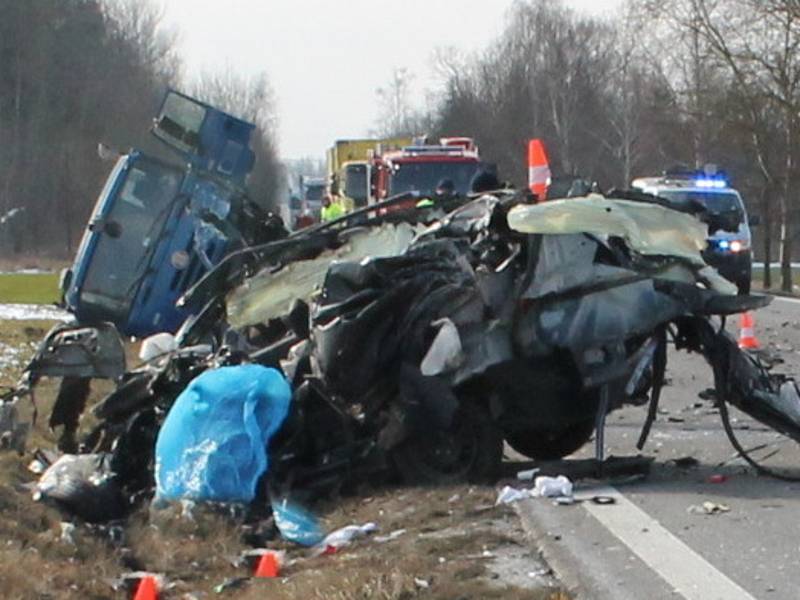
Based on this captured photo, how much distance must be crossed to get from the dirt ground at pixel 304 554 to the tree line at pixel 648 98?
1368 cm

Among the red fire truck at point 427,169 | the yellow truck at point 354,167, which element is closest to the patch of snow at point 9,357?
Result: the red fire truck at point 427,169

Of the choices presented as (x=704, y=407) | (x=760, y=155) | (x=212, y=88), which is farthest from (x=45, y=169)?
(x=704, y=407)

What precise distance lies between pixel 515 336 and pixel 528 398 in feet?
1.49

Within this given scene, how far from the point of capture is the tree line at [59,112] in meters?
75.6

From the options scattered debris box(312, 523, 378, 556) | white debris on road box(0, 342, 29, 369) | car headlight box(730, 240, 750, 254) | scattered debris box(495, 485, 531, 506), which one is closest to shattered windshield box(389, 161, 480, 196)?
car headlight box(730, 240, 750, 254)

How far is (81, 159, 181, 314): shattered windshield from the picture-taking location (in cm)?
1770

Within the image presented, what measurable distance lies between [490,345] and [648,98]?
53.3m

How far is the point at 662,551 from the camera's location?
7367 millimetres

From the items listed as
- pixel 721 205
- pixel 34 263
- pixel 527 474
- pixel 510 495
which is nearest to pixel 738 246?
pixel 721 205

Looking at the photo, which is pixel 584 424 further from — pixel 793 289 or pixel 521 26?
pixel 521 26

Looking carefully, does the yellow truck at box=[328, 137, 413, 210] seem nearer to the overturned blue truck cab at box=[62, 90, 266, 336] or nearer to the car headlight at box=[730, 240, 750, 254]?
the car headlight at box=[730, 240, 750, 254]

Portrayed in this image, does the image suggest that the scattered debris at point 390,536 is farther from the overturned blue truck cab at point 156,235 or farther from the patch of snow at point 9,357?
the patch of snow at point 9,357

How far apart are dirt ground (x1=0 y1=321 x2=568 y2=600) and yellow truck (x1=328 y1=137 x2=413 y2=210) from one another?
2066 centimetres

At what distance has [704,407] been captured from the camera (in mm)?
12969
